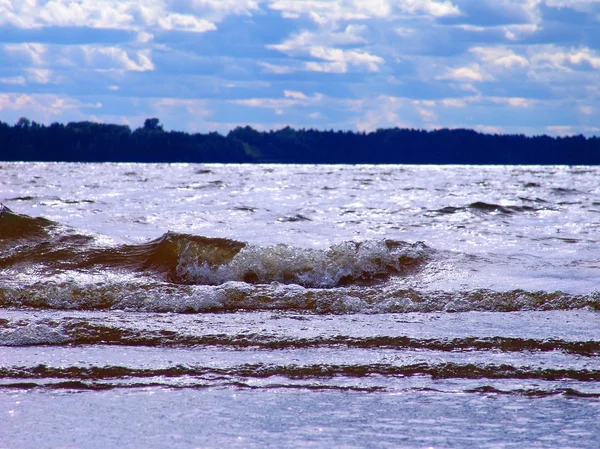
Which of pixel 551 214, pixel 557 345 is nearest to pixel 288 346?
pixel 557 345

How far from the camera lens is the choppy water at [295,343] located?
340 centimetres

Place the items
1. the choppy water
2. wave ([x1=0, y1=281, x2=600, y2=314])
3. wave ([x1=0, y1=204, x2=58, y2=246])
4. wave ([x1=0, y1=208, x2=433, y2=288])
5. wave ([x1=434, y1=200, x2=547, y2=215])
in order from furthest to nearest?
wave ([x1=434, y1=200, x2=547, y2=215]) < wave ([x1=0, y1=204, x2=58, y2=246]) < wave ([x1=0, y1=208, x2=433, y2=288]) < wave ([x1=0, y1=281, x2=600, y2=314]) < the choppy water

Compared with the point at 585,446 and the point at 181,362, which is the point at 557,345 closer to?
the point at 585,446

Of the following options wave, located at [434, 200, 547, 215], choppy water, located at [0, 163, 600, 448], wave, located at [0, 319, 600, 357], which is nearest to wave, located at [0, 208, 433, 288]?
choppy water, located at [0, 163, 600, 448]

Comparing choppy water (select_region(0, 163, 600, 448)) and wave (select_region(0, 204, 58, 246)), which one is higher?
wave (select_region(0, 204, 58, 246))

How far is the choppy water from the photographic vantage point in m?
3.40

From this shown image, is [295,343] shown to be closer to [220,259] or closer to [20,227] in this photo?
[220,259]

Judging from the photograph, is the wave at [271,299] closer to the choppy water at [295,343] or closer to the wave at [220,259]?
the choppy water at [295,343]

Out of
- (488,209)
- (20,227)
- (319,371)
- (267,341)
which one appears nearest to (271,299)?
(267,341)

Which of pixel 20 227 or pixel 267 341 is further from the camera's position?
pixel 20 227

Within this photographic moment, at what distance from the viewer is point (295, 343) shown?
4.97 metres

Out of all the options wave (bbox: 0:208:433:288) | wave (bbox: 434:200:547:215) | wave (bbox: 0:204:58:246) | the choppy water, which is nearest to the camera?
the choppy water

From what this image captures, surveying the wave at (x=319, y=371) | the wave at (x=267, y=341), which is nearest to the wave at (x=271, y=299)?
the wave at (x=267, y=341)

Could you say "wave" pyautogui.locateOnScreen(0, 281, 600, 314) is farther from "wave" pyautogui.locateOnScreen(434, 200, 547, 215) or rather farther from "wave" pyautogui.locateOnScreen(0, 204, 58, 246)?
"wave" pyautogui.locateOnScreen(434, 200, 547, 215)
